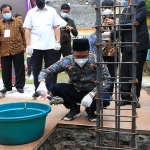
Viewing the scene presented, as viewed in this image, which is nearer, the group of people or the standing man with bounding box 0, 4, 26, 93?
the group of people

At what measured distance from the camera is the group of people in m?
3.19

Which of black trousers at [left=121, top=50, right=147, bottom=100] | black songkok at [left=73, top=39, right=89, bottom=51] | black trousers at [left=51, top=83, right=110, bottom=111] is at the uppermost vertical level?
black songkok at [left=73, top=39, right=89, bottom=51]

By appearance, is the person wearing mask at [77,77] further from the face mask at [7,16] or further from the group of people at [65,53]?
the face mask at [7,16]

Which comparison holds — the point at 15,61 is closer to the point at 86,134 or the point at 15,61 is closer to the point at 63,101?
the point at 63,101

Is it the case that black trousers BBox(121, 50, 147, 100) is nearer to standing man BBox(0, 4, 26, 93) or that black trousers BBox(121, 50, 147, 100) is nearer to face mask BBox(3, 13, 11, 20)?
standing man BBox(0, 4, 26, 93)

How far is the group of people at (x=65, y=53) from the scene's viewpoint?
3193 mm

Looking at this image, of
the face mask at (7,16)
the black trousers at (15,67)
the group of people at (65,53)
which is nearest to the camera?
the group of people at (65,53)

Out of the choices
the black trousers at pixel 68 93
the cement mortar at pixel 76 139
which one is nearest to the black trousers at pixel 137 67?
the black trousers at pixel 68 93

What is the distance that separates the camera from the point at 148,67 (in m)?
8.65

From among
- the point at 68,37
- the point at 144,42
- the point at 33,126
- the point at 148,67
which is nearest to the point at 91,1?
the point at 148,67

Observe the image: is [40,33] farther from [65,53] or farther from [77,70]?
[77,70]

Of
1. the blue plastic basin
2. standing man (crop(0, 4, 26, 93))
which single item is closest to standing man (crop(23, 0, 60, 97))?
standing man (crop(0, 4, 26, 93))

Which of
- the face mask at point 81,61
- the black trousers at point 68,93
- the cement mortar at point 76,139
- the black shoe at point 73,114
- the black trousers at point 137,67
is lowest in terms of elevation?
the cement mortar at point 76,139

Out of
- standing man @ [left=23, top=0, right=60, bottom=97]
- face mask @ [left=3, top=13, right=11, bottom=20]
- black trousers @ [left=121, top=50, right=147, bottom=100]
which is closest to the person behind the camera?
black trousers @ [left=121, top=50, right=147, bottom=100]
